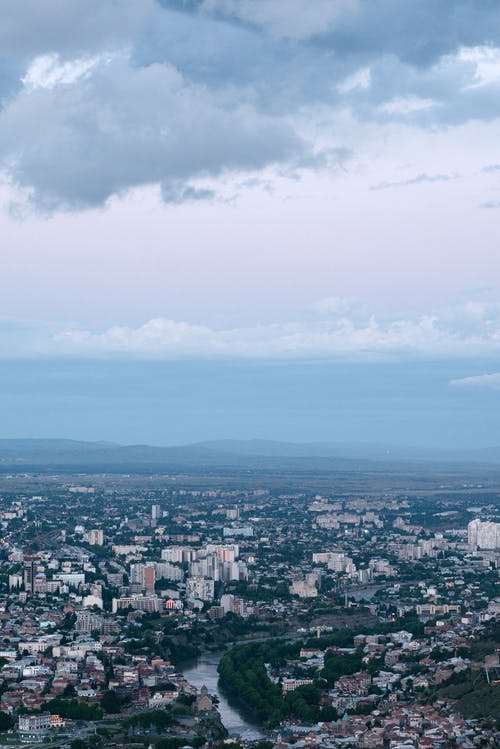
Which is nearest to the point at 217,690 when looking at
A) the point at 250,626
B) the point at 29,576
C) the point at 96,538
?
the point at 250,626

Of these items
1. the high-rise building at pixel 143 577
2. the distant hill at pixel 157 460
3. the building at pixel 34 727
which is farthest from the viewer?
the distant hill at pixel 157 460

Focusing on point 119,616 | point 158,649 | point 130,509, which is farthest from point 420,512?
point 158,649

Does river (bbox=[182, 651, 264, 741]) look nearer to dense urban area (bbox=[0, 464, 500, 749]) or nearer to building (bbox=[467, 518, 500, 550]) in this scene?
dense urban area (bbox=[0, 464, 500, 749])

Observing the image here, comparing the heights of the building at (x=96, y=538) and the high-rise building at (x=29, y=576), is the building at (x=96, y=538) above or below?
above

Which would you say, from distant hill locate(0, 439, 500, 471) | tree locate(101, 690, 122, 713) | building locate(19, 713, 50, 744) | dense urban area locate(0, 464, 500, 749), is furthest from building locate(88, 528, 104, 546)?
distant hill locate(0, 439, 500, 471)

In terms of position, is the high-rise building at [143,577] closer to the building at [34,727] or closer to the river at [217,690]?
the river at [217,690]

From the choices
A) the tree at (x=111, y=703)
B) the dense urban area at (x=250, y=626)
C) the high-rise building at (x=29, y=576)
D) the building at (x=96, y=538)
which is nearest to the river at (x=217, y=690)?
the dense urban area at (x=250, y=626)
